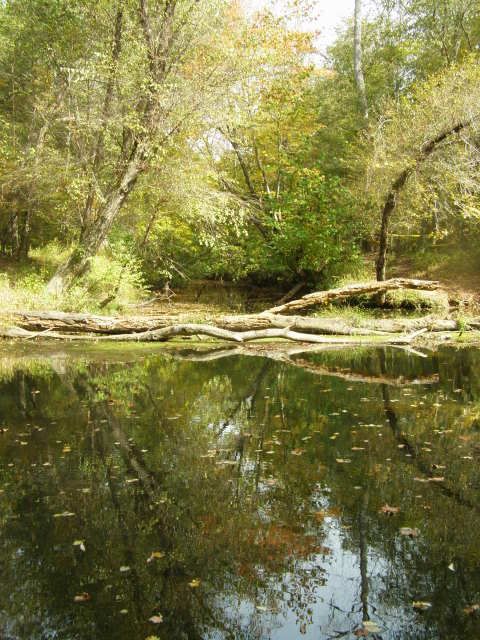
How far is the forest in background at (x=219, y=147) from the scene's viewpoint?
16391mm

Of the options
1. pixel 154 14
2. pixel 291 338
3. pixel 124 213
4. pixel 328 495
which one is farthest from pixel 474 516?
pixel 124 213

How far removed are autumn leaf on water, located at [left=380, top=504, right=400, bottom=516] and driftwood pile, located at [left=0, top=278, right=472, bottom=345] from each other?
8.82 meters

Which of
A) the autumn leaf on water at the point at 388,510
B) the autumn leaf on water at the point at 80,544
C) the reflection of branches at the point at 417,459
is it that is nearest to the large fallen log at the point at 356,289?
the reflection of branches at the point at 417,459

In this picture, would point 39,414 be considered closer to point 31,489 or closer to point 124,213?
point 31,489

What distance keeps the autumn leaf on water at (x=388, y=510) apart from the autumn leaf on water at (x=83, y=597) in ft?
7.93

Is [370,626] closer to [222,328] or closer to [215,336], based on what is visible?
[215,336]

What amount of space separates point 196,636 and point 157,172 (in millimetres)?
16547

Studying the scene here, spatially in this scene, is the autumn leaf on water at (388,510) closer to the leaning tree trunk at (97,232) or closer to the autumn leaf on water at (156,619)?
the autumn leaf on water at (156,619)

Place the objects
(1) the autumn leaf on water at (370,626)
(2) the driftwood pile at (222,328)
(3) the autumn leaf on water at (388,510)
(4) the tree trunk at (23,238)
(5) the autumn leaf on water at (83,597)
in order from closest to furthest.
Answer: (1) the autumn leaf on water at (370,626) < (5) the autumn leaf on water at (83,597) < (3) the autumn leaf on water at (388,510) < (2) the driftwood pile at (222,328) < (4) the tree trunk at (23,238)

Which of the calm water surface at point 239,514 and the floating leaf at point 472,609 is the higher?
the floating leaf at point 472,609

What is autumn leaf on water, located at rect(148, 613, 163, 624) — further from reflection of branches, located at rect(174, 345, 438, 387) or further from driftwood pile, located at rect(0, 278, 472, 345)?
driftwood pile, located at rect(0, 278, 472, 345)

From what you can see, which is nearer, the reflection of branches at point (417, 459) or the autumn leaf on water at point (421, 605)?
the autumn leaf on water at point (421, 605)

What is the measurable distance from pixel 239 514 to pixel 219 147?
2103cm

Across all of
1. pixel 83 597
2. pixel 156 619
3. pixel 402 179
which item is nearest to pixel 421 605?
pixel 156 619
